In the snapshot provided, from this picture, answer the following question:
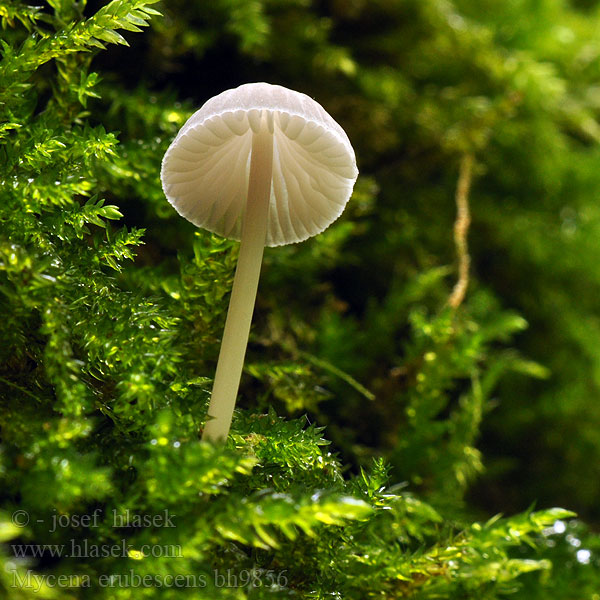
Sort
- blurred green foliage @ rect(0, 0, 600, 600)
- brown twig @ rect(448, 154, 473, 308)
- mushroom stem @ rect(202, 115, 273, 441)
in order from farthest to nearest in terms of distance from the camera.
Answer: brown twig @ rect(448, 154, 473, 308)
mushroom stem @ rect(202, 115, 273, 441)
blurred green foliage @ rect(0, 0, 600, 600)

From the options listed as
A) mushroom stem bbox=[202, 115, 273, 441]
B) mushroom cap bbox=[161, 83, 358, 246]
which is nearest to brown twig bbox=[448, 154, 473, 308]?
mushroom cap bbox=[161, 83, 358, 246]

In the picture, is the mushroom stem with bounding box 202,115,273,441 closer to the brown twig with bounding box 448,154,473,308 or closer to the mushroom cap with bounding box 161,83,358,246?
the mushroom cap with bounding box 161,83,358,246

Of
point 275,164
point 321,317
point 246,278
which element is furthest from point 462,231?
point 246,278

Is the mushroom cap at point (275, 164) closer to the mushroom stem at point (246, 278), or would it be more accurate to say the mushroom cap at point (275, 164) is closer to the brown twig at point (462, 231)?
the mushroom stem at point (246, 278)

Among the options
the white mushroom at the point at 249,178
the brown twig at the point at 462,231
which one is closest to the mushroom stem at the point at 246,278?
the white mushroom at the point at 249,178

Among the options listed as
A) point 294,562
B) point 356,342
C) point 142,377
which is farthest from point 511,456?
point 142,377

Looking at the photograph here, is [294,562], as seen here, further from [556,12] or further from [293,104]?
[556,12]
